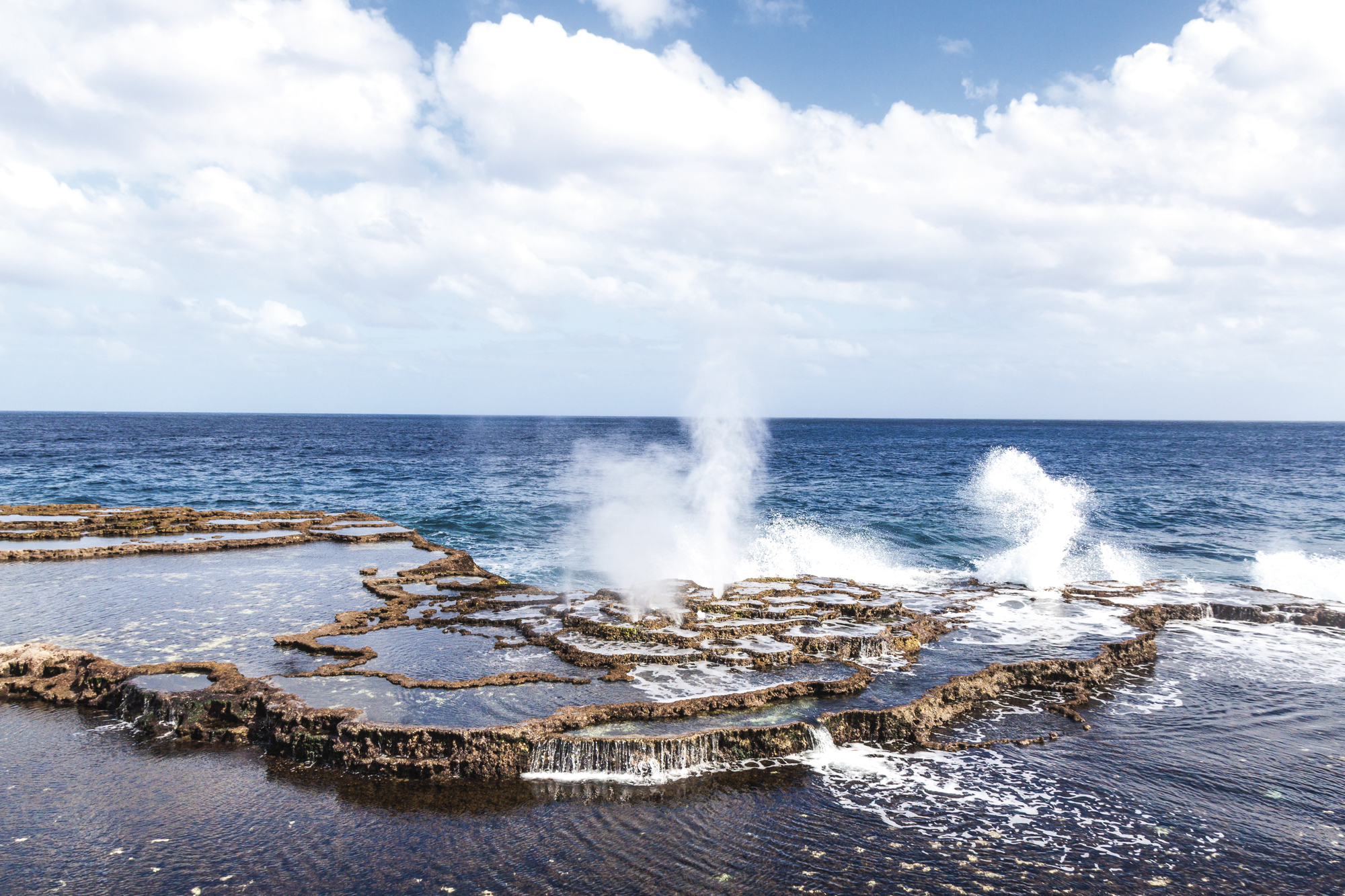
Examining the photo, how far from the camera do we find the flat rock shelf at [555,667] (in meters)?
9.56

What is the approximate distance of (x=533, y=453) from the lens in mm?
79000

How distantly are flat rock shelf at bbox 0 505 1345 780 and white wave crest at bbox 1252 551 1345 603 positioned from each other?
5.19m

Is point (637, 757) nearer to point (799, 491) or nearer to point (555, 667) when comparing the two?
point (555, 667)

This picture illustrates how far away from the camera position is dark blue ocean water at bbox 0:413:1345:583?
29.5 metres

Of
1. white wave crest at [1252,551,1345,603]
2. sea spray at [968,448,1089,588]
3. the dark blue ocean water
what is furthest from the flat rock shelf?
the dark blue ocean water

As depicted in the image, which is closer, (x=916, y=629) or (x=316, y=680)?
(x=316, y=680)

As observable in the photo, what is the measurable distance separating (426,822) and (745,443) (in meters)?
20.9

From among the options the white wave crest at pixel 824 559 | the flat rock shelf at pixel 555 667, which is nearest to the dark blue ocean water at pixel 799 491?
the white wave crest at pixel 824 559

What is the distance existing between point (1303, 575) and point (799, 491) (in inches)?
1006

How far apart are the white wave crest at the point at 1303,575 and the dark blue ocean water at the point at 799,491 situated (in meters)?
0.58

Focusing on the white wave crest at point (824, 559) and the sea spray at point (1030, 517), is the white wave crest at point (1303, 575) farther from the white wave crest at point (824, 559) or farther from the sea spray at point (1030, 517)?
the white wave crest at point (824, 559)

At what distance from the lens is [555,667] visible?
12.4m

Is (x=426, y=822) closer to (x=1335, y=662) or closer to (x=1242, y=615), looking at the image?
(x=1335, y=662)

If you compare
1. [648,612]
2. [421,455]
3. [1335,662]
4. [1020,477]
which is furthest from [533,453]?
[1335,662]
